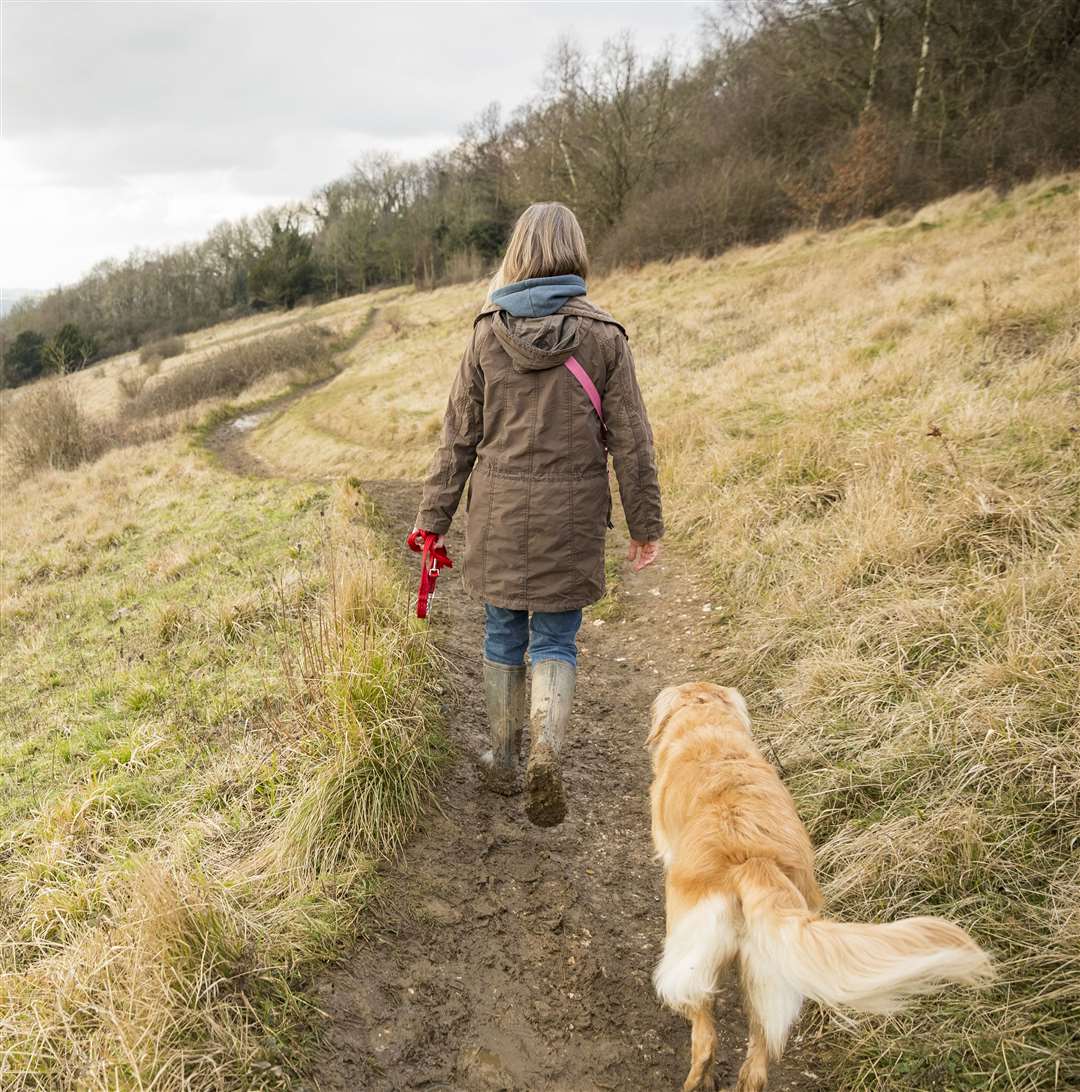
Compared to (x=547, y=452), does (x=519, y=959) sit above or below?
below

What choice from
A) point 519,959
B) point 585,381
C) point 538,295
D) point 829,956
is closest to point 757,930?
point 829,956

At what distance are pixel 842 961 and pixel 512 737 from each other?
192 cm

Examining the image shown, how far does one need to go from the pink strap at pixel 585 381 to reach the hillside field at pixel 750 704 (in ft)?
5.32

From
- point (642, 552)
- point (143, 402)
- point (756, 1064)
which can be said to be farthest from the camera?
point (143, 402)

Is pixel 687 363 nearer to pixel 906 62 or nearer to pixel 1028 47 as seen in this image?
pixel 1028 47

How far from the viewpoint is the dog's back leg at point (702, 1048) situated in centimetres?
213

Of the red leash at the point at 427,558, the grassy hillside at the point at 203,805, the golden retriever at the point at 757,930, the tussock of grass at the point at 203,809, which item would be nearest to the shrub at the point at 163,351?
the grassy hillside at the point at 203,805

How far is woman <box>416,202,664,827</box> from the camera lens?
2.85 m

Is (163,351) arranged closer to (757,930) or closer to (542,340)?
(542,340)

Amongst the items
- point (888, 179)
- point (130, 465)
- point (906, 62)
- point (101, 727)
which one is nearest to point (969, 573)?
point (101, 727)

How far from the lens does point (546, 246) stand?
9.39 feet

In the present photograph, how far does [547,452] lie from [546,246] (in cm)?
79

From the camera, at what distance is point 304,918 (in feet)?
8.34

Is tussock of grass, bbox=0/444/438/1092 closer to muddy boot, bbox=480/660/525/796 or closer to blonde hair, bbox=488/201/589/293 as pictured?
muddy boot, bbox=480/660/525/796
